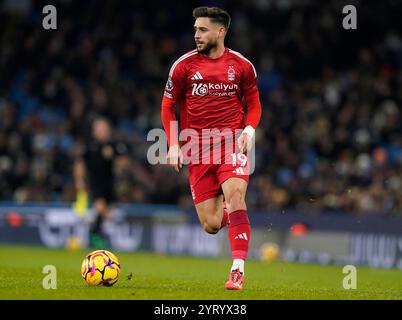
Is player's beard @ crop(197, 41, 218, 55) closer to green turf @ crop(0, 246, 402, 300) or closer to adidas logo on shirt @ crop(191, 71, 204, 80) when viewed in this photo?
adidas logo on shirt @ crop(191, 71, 204, 80)

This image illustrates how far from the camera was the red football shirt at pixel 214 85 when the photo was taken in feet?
33.1

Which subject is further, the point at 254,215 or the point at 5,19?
the point at 5,19

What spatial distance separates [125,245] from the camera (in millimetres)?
21250

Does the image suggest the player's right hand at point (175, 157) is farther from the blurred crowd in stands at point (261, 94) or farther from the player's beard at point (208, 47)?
the blurred crowd in stands at point (261, 94)

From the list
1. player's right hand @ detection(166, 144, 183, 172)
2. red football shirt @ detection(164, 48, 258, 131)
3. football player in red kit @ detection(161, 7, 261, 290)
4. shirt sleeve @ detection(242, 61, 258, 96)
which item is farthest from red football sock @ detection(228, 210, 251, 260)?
shirt sleeve @ detection(242, 61, 258, 96)

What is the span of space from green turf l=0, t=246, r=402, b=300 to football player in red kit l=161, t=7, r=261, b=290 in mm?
781

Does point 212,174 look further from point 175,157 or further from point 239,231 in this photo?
point 239,231

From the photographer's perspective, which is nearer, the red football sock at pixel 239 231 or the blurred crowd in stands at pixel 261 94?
the red football sock at pixel 239 231

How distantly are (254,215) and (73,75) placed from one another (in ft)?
26.0

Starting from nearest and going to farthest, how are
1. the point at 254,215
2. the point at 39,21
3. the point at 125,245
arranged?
the point at 254,215, the point at 125,245, the point at 39,21

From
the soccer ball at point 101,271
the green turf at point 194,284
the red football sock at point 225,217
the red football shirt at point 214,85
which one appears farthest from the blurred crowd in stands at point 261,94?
the soccer ball at point 101,271
